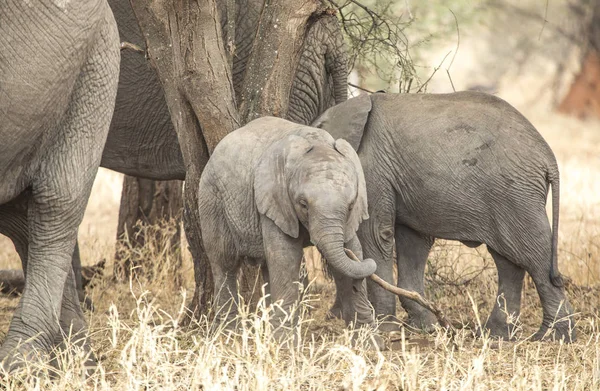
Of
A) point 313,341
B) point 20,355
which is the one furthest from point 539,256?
point 20,355

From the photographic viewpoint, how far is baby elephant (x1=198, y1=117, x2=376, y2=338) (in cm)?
445

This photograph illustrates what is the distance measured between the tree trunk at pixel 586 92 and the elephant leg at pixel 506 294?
14.6 metres

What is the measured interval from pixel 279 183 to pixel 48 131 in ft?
3.39

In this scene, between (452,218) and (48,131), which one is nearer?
(48,131)

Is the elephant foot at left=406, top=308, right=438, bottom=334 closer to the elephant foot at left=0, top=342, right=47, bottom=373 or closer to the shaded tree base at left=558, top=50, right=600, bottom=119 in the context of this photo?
the elephant foot at left=0, top=342, right=47, bottom=373

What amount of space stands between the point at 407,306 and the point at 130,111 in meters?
2.03

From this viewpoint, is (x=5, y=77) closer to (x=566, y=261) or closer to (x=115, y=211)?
(x=566, y=261)

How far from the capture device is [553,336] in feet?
17.2

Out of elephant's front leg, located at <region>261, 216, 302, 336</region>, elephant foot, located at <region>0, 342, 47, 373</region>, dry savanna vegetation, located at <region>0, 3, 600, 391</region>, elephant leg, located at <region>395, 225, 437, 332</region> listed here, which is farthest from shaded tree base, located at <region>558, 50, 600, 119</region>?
elephant foot, located at <region>0, 342, 47, 373</region>

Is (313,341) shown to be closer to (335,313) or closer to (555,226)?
(555,226)

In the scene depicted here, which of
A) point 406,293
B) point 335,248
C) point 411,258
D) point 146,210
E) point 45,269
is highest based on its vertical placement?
point 146,210

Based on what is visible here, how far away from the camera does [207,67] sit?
5.32m

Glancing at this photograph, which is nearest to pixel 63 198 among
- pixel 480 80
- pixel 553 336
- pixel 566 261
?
pixel 553 336

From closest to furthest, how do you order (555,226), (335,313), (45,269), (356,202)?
(45,269) → (356,202) → (555,226) → (335,313)
